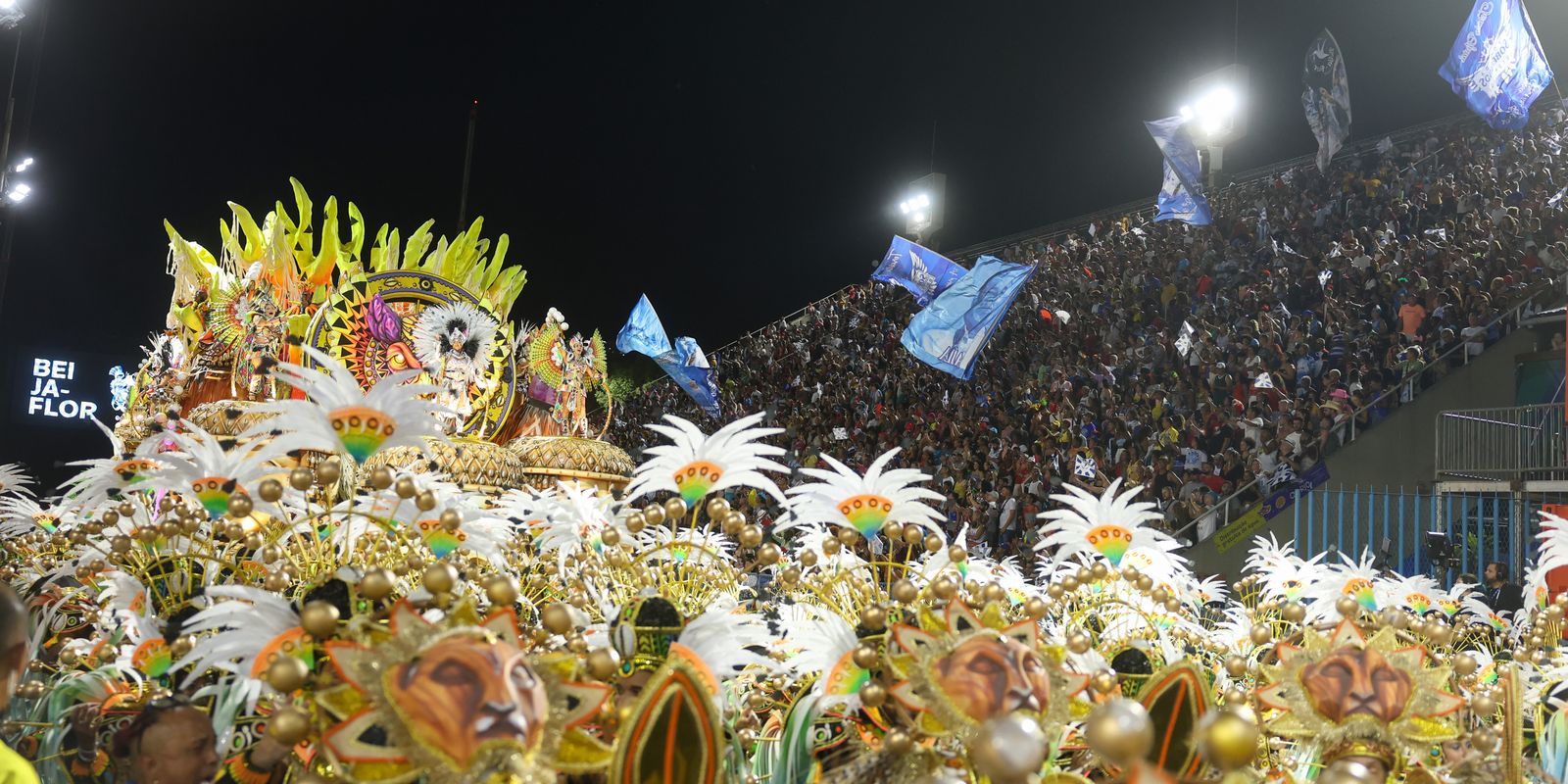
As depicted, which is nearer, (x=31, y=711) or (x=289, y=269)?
A: (x=31, y=711)

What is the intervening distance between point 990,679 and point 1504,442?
9.15 m

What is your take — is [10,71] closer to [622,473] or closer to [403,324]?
[403,324]

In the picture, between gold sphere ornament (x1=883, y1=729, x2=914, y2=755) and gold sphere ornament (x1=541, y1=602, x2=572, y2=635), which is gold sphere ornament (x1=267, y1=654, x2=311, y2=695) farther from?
gold sphere ornament (x1=883, y1=729, x2=914, y2=755)

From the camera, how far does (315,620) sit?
142cm

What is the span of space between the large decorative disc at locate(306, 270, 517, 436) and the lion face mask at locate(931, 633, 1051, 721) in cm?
647

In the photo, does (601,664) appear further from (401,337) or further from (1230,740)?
(401,337)

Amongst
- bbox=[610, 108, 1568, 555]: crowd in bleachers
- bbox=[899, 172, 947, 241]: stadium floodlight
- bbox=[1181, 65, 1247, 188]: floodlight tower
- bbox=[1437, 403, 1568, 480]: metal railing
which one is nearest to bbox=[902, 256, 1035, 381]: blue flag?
bbox=[610, 108, 1568, 555]: crowd in bleachers

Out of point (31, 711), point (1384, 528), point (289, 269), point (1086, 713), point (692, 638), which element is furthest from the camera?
point (1384, 528)

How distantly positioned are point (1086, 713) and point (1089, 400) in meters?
10.6

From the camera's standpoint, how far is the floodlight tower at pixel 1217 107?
48.4ft

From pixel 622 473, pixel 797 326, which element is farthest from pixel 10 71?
pixel 797 326

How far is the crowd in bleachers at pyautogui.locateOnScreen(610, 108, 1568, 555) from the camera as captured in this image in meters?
10.2

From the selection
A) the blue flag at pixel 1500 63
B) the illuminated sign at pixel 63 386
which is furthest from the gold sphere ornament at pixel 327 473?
the illuminated sign at pixel 63 386

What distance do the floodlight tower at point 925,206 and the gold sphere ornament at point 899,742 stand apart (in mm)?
20185
